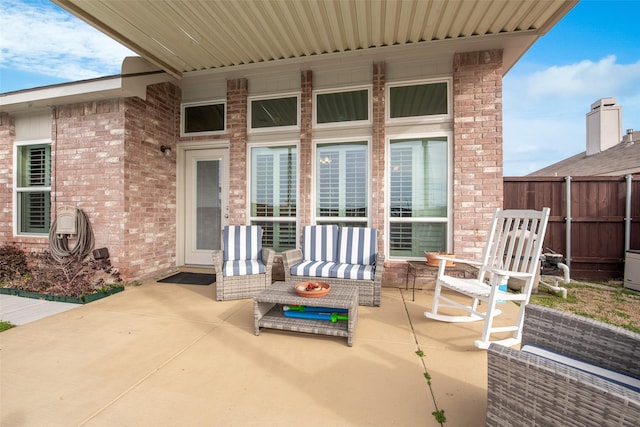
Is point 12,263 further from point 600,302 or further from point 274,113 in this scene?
point 600,302

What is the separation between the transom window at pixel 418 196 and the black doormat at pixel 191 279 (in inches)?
123

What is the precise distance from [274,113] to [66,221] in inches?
149

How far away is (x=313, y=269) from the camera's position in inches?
138

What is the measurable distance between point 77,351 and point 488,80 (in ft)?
19.1

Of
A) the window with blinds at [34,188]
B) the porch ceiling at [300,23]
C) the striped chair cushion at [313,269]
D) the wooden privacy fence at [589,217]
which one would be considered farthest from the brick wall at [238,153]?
the wooden privacy fence at [589,217]

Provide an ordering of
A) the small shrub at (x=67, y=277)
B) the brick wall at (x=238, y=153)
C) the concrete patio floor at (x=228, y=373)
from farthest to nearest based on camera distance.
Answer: the brick wall at (x=238, y=153) → the small shrub at (x=67, y=277) → the concrete patio floor at (x=228, y=373)

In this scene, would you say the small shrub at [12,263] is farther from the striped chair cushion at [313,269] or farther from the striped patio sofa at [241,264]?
the striped chair cushion at [313,269]

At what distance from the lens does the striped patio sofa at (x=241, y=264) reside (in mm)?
3551

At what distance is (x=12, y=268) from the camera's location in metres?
4.48

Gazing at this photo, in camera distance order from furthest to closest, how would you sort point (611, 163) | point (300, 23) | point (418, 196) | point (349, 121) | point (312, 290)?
point (611, 163), point (349, 121), point (418, 196), point (300, 23), point (312, 290)

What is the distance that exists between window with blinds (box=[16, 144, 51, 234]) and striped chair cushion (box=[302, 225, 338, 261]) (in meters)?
4.78

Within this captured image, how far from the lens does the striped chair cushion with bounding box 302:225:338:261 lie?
12.8ft

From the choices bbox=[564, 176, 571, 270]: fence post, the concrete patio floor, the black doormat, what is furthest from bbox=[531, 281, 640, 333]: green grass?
the black doormat

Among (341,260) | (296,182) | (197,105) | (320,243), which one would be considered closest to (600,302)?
(341,260)
